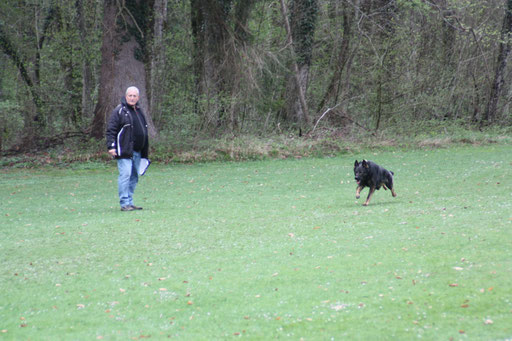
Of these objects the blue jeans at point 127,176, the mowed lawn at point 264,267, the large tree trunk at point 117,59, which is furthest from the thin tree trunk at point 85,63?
the blue jeans at point 127,176

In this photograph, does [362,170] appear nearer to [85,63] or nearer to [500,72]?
[85,63]

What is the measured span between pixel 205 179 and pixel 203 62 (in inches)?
375

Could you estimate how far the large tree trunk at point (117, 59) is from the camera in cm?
2198


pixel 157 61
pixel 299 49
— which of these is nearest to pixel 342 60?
pixel 299 49

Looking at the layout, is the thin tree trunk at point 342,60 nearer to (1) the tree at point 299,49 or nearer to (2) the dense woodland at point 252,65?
(2) the dense woodland at point 252,65

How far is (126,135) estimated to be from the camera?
1115 centimetres

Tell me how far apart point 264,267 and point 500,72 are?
2826cm

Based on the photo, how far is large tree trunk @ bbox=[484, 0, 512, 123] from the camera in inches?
1182

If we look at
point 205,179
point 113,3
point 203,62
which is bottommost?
point 205,179

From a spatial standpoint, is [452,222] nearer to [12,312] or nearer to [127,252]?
[127,252]

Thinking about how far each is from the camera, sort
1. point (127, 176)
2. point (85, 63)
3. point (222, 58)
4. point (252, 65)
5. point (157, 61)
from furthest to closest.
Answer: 1. point (85, 63)
2. point (157, 61)
3. point (222, 58)
4. point (252, 65)
5. point (127, 176)

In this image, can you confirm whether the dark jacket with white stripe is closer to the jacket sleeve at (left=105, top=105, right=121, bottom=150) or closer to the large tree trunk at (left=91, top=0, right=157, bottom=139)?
the jacket sleeve at (left=105, top=105, right=121, bottom=150)

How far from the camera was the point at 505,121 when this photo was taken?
3091cm

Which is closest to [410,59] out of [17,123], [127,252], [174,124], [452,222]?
[174,124]
